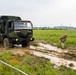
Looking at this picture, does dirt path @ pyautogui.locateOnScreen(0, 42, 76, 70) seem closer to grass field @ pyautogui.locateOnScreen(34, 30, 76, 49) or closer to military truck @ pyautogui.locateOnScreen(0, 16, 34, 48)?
military truck @ pyautogui.locateOnScreen(0, 16, 34, 48)

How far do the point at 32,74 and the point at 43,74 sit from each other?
1.43ft

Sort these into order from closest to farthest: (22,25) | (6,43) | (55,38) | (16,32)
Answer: (16,32) < (22,25) < (6,43) < (55,38)

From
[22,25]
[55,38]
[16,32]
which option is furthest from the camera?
[55,38]

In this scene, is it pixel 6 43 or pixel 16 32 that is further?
pixel 6 43

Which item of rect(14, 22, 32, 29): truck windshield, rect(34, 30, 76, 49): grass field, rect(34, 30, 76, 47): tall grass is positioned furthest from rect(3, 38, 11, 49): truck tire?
rect(34, 30, 76, 47): tall grass

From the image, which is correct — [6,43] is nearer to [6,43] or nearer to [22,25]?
[6,43]

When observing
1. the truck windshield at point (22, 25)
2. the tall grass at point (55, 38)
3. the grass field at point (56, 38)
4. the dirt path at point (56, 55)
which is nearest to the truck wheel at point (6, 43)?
the truck windshield at point (22, 25)

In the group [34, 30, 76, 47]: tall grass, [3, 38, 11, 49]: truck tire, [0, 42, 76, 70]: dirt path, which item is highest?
[3, 38, 11, 49]: truck tire

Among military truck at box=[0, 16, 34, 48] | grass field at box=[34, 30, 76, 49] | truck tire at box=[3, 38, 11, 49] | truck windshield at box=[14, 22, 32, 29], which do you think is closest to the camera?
military truck at box=[0, 16, 34, 48]

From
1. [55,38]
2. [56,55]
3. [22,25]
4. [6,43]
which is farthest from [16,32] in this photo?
Answer: [55,38]

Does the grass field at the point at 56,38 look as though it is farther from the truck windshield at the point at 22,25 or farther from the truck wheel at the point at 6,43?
the truck wheel at the point at 6,43

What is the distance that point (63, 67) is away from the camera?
36.8 ft

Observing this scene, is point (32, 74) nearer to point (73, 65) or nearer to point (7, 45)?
point (73, 65)

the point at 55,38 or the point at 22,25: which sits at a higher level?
the point at 22,25
